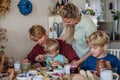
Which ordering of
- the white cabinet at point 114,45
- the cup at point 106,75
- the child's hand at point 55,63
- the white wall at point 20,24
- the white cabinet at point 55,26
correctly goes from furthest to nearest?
the white cabinet at point 114,45 < the white cabinet at point 55,26 < the white wall at point 20,24 < the child's hand at point 55,63 < the cup at point 106,75

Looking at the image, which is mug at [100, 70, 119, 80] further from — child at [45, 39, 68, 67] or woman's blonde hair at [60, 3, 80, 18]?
woman's blonde hair at [60, 3, 80, 18]

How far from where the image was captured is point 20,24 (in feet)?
10.9

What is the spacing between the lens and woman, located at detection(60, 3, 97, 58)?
2498mm

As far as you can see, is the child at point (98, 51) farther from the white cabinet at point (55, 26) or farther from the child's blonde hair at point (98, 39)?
the white cabinet at point (55, 26)

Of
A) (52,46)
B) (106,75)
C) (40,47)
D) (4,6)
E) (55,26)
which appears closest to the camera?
(106,75)

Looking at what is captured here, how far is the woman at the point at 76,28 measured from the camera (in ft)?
8.20

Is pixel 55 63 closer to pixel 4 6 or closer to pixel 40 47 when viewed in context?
pixel 40 47

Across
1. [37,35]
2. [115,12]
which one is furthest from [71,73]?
[115,12]

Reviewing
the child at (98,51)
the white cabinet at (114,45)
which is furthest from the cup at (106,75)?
the white cabinet at (114,45)

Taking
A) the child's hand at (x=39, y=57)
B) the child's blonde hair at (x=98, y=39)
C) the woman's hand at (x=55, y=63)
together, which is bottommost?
the woman's hand at (x=55, y=63)

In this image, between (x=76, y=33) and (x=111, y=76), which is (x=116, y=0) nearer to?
(x=76, y=33)

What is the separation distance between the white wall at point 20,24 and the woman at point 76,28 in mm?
820

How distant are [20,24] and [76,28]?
0.98m

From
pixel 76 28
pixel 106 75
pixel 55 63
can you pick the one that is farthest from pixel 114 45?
pixel 106 75
